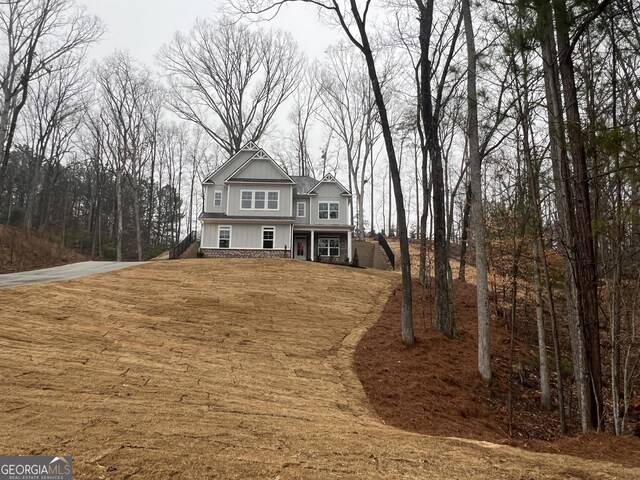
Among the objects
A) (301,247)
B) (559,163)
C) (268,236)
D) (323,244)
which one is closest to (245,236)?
(268,236)

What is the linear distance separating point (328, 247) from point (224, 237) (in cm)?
657

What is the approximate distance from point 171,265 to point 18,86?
35.2ft

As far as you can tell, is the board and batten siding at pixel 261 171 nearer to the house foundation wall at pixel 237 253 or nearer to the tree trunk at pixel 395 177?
the house foundation wall at pixel 237 253

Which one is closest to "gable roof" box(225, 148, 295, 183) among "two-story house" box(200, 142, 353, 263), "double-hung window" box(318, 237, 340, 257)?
"two-story house" box(200, 142, 353, 263)

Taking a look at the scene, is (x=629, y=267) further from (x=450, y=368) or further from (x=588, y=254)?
(x=450, y=368)

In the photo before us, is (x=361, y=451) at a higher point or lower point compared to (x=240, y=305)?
lower

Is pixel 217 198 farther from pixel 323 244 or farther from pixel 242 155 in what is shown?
pixel 323 244

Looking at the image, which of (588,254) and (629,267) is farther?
(629,267)

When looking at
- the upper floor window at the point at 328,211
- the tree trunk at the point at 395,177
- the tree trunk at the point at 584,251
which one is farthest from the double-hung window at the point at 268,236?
the tree trunk at the point at 584,251

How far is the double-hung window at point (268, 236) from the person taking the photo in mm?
22672

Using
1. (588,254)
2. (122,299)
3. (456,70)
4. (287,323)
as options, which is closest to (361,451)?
(588,254)

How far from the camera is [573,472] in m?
3.02

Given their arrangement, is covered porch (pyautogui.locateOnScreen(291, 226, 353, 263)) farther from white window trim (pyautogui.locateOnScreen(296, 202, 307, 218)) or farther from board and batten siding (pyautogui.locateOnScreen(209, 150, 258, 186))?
board and batten siding (pyautogui.locateOnScreen(209, 150, 258, 186))

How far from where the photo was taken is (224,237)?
22.6 metres
